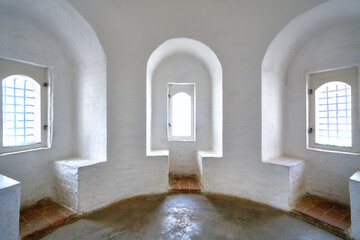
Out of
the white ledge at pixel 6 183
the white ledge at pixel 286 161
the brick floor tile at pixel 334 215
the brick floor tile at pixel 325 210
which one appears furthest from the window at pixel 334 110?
the white ledge at pixel 6 183

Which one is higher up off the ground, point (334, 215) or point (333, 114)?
point (333, 114)

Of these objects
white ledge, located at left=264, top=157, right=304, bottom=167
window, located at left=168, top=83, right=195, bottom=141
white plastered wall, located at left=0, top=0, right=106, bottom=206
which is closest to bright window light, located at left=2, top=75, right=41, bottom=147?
white plastered wall, located at left=0, top=0, right=106, bottom=206

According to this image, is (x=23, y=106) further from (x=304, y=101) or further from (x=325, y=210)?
(x=325, y=210)

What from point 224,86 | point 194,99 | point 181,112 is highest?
point 224,86

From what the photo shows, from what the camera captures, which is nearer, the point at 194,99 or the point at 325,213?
the point at 325,213

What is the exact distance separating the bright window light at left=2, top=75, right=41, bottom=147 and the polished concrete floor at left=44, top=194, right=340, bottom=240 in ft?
5.19

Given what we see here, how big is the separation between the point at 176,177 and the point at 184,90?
6.95 feet

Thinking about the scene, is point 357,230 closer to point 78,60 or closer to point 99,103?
point 99,103

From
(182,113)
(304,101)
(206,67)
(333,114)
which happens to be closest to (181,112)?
(182,113)

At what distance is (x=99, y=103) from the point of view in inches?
122

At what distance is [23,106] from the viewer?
2.84 m

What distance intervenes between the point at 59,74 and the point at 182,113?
2643 mm

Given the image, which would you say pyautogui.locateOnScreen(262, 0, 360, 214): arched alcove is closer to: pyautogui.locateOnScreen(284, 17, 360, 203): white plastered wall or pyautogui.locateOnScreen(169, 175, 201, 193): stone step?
pyautogui.locateOnScreen(284, 17, 360, 203): white plastered wall

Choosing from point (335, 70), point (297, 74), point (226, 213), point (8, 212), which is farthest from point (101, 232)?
point (335, 70)
